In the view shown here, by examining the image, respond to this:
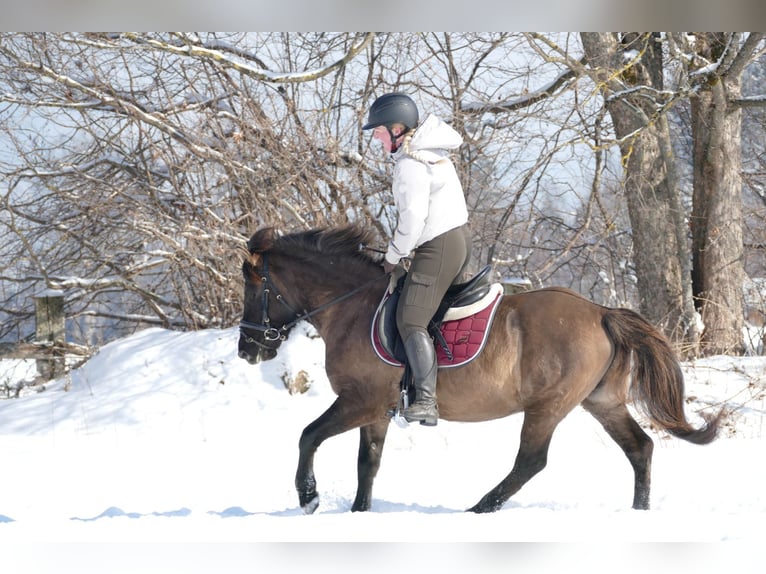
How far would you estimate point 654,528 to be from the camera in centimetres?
381

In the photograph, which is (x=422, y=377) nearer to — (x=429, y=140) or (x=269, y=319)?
(x=269, y=319)

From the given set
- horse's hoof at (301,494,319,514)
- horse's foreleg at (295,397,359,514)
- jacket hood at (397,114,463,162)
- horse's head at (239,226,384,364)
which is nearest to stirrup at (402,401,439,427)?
horse's foreleg at (295,397,359,514)

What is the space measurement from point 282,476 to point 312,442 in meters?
1.66

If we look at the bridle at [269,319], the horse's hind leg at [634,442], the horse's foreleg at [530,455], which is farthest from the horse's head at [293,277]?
the horse's hind leg at [634,442]

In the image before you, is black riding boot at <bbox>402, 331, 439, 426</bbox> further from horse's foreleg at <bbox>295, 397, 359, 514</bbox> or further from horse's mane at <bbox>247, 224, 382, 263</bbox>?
horse's mane at <bbox>247, 224, 382, 263</bbox>

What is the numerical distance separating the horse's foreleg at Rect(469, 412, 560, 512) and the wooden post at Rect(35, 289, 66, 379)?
705cm

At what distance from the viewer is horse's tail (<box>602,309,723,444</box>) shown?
14.8 feet

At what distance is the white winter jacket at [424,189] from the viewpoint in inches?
171

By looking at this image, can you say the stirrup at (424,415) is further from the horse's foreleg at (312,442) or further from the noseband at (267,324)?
the noseband at (267,324)

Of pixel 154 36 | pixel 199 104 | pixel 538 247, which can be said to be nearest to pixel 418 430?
pixel 538 247

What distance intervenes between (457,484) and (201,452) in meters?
2.44

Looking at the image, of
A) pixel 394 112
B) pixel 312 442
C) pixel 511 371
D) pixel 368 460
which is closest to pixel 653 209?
pixel 511 371

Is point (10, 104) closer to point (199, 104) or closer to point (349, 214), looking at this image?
point (199, 104)

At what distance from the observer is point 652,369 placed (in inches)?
178
